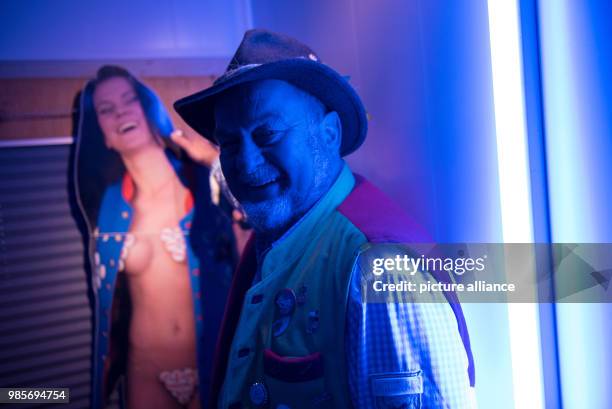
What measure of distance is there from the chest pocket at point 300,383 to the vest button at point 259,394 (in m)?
0.04

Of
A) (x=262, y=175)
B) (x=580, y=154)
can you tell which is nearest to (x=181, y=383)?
(x=262, y=175)

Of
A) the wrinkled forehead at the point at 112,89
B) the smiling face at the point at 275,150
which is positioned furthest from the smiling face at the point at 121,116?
A: the smiling face at the point at 275,150

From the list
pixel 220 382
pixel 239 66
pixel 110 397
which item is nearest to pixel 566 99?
pixel 239 66

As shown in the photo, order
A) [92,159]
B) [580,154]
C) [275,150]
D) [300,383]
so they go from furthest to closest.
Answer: [92,159] → [275,150] → [300,383] → [580,154]

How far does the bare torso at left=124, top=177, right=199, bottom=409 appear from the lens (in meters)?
1.96

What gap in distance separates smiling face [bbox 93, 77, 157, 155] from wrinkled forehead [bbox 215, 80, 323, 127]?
0.97 meters

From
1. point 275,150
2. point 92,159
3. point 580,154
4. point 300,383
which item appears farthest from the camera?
point 92,159

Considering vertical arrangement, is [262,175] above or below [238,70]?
below

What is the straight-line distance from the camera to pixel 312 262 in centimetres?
108

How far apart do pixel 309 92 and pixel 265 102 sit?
126 millimetres

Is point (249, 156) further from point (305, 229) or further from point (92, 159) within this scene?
point (92, 159)

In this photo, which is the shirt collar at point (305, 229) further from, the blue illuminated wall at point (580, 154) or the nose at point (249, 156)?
the blue illuminated wall at point (580, 154)

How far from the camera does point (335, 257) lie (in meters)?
1.04

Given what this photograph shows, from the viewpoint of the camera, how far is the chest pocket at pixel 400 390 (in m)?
0.89
